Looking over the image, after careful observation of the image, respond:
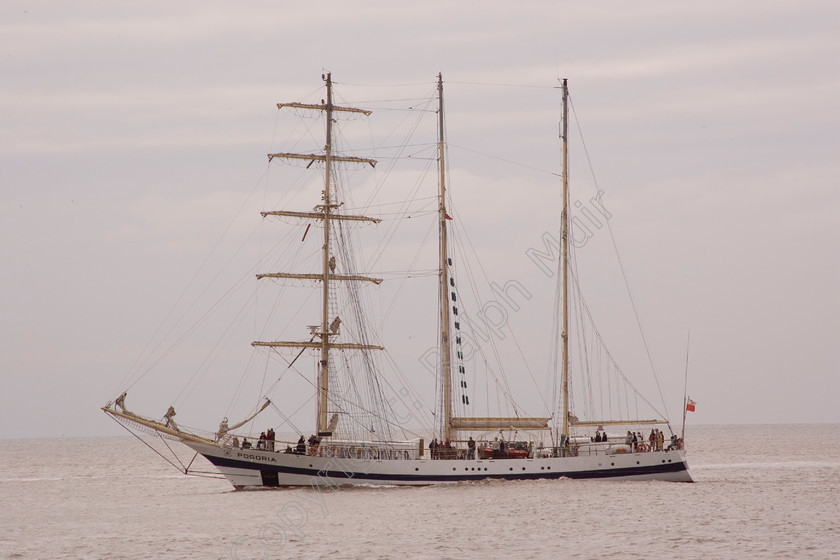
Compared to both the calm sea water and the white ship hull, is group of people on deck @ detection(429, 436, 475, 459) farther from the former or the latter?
the calm sea water

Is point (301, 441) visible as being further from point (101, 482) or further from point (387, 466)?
point (101, 482)

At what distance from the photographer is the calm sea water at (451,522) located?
49.3 metres

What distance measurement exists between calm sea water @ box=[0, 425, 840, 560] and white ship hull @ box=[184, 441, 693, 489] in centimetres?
84

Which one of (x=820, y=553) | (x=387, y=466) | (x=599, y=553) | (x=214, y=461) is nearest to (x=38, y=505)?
(x=214, y=461)

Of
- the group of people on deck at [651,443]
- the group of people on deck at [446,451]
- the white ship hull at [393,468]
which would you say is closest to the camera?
the white ship hull at [393,468]

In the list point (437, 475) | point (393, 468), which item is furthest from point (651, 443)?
point (393, 468)

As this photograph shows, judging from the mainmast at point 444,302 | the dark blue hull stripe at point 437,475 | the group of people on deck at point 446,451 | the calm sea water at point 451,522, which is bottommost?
the calm sea water at point 451,522

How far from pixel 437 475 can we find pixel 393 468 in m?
2.76

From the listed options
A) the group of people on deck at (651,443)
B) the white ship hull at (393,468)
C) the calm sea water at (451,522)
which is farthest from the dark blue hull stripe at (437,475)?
the group of people on deck at (651,443)

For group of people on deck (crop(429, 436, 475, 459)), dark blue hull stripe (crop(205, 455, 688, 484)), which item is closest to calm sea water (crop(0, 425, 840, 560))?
dark blue hull stripe (crop(205, 455, 688, 484))

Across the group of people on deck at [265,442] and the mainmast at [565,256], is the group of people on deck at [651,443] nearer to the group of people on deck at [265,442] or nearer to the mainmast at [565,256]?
the mainmast at [565,256]

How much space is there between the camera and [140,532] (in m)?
57.6

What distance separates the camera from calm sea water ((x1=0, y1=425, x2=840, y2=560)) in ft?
162

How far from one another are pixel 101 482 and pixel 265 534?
5575 centimetres
